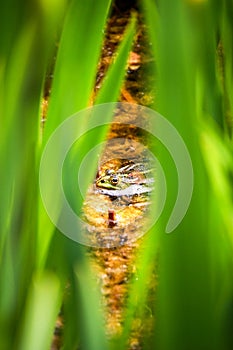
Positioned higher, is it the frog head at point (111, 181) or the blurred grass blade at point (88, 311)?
the frog head at point (111, 181)

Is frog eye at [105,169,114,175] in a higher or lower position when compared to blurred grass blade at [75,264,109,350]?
higher

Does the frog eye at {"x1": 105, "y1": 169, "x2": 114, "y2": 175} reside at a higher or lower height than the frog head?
higher

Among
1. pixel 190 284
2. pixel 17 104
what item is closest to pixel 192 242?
pixel 190 284

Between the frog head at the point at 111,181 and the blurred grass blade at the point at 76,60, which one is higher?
the blurred grass blade at the point at 76,60

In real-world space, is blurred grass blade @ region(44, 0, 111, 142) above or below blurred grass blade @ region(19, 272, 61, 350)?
above

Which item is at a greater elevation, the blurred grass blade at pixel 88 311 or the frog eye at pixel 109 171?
the frog eye at pixel 109 171

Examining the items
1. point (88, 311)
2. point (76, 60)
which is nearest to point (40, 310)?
point (88, 311)

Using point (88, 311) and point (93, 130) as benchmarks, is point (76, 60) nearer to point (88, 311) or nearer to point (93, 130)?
point (93, 130)

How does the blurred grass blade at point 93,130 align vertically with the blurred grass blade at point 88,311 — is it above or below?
above

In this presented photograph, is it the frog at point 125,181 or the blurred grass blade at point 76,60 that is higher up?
the blurred grass blade at point 76,60

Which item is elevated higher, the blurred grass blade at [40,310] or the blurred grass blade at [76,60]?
the blurred grass blade at [76,60]

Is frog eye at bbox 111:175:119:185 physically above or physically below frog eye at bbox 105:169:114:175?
below
